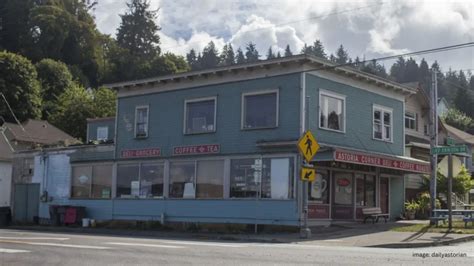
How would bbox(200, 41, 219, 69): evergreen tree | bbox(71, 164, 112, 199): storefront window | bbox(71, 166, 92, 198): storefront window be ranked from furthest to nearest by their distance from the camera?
1. bbox(200, 41, 219, 69): evergreen tree
2. bbox(71, 166, 92, 198): storefront window
3. bbox(71, 164, 112, 199): storefront window

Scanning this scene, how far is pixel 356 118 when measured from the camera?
1154 inches

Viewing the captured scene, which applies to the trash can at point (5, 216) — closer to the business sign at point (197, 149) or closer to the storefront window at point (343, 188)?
the business sign at point (197, 149)

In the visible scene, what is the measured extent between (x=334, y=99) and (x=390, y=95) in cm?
489

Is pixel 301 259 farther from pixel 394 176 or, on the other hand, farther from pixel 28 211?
pixel 28 211

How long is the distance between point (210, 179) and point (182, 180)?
176 cm

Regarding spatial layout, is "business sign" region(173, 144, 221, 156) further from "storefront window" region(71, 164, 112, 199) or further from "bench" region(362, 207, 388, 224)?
"bench" region(362, 207, 388, 224)

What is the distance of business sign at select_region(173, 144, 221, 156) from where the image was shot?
28.8 meters

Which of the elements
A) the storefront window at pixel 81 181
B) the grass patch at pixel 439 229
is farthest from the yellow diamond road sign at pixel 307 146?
the storefront window at pixel 81 181

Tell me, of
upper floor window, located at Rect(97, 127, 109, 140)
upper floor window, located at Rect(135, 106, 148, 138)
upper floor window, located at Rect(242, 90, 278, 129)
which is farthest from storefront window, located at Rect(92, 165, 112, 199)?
upper floor window, located at Rect(242, 90, 278, 129)

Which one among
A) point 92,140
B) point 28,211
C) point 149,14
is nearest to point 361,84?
point 92,140

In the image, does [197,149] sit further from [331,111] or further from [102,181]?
[102,181]

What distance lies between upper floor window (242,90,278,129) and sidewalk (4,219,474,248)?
499cm

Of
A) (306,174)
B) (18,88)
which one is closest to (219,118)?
(306,174)

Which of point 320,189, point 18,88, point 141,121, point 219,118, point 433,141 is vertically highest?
point 18,88
